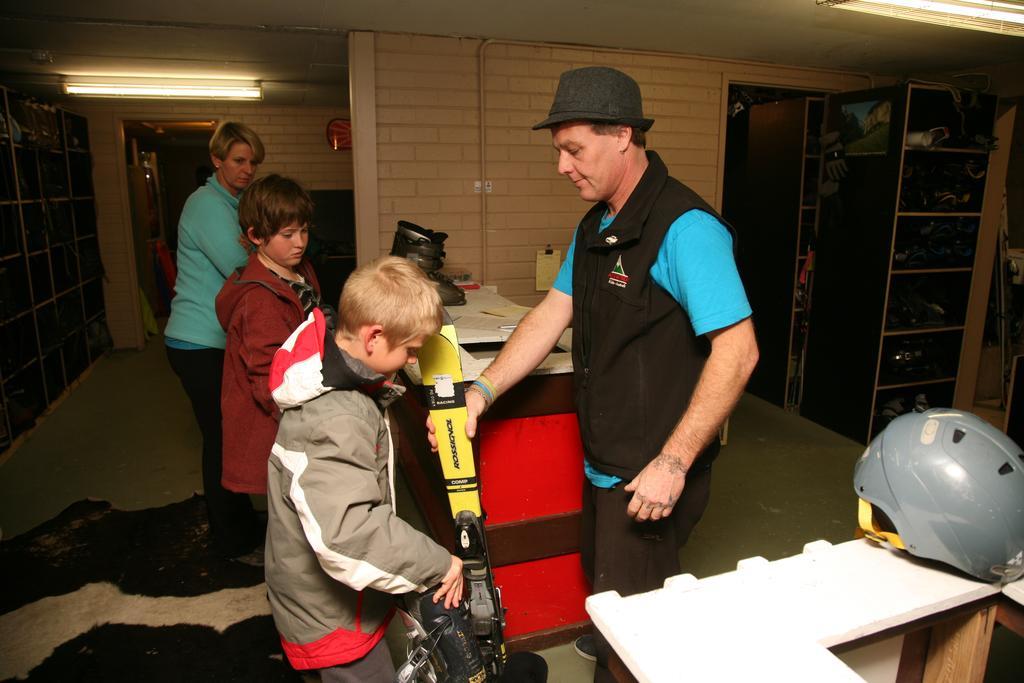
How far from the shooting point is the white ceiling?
3529mm

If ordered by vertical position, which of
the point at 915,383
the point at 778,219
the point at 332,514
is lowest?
the point at 915,383

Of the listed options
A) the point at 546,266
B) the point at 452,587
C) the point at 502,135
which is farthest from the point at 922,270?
the point at 452,587

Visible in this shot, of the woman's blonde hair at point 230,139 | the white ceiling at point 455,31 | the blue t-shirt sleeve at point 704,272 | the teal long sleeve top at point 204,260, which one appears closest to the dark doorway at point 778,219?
the white ceiling at point 455,31

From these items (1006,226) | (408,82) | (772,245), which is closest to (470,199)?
(408,82)

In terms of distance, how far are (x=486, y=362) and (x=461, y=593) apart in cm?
88

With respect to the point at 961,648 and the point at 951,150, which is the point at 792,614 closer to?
the point at 961,648

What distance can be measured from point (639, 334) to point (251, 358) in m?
1.28

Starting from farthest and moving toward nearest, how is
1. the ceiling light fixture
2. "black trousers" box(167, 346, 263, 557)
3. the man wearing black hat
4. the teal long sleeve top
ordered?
1. the ceiling light fixture
2. "black trousers" box(167, 346, 263, 557)
3. the teal long sleeve top
4. the man wearing black hat

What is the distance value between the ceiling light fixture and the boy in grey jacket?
8.82ft

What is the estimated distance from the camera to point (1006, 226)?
4797 mm

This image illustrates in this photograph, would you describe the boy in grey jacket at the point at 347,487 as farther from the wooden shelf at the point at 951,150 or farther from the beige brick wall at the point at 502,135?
the wooden shelf at the point at 951,150

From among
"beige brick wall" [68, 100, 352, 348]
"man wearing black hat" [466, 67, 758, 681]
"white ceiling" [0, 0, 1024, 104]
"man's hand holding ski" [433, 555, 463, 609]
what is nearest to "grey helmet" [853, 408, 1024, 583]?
"man wearing black hat" [466, 67, 758, 681]

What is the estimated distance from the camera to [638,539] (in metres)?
1.75

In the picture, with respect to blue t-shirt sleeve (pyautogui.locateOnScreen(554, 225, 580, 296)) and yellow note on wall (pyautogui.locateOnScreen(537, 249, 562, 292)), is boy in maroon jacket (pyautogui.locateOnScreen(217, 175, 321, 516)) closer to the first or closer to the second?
blue t-shirt sleeve (pyautogui.locateOnScreen(554, 225, 580, 296))
